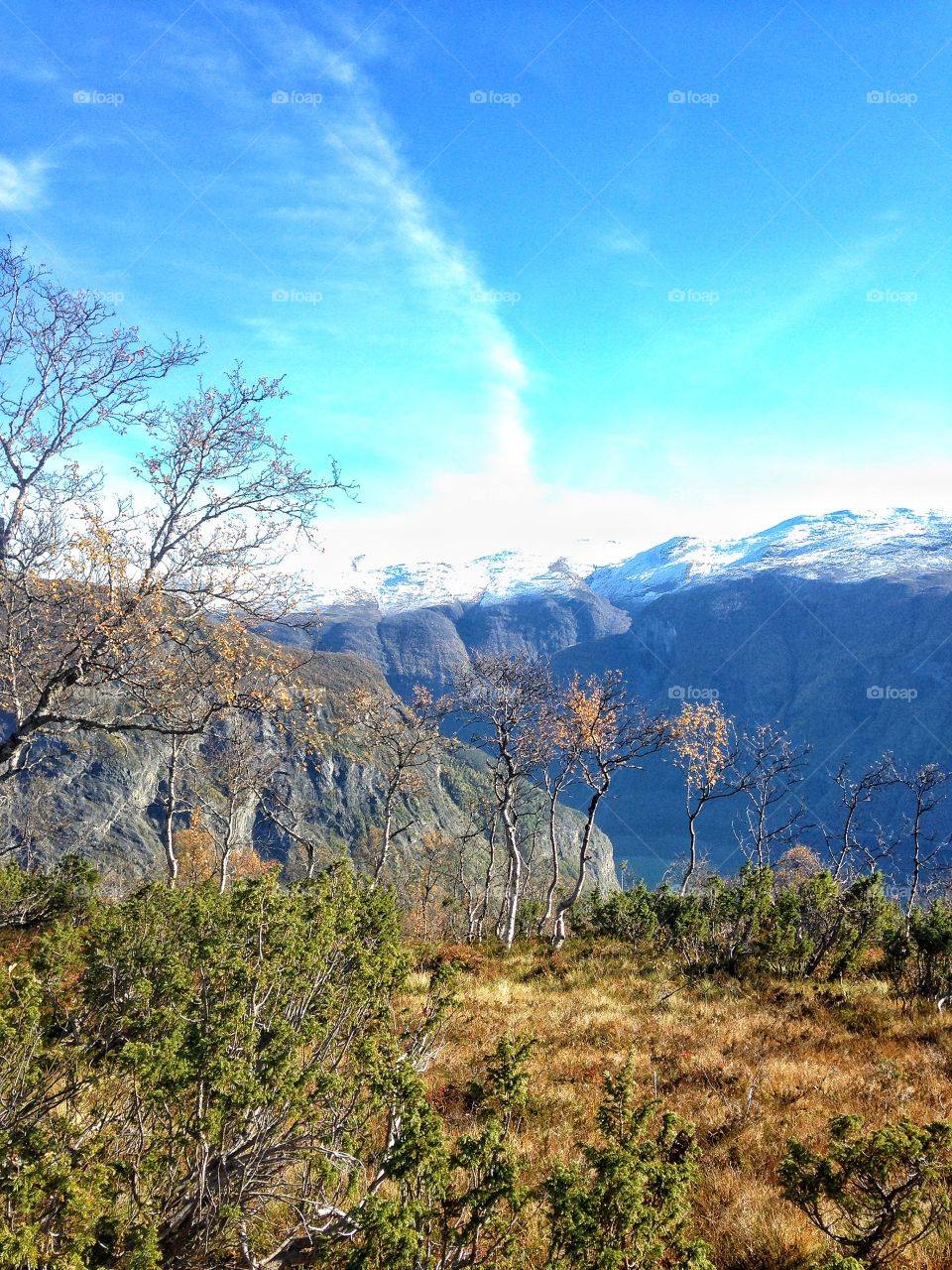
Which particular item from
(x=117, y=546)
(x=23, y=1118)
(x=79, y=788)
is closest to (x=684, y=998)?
(x=23, y=1118)

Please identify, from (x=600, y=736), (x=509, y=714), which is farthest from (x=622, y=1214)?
(x=509, y=714)

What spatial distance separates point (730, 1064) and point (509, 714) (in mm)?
15368

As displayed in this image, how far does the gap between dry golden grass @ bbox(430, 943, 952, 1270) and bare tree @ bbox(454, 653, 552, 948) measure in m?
8.69

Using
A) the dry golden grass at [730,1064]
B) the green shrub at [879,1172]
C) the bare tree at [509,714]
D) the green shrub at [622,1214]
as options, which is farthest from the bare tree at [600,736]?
the green shrub at [622,1214]

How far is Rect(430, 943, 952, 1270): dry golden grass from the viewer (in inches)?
250

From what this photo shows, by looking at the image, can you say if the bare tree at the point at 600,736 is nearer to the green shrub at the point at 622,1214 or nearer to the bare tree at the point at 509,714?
the bare tree at the point at 509,714

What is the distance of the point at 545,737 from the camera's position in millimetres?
26625

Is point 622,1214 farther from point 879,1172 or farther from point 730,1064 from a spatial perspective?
point 730,1064

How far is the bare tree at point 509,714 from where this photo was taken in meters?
24.5

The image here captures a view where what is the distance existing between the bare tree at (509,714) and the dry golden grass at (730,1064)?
28.5 feet

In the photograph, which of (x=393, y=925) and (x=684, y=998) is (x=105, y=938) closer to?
(x=393, y=925)

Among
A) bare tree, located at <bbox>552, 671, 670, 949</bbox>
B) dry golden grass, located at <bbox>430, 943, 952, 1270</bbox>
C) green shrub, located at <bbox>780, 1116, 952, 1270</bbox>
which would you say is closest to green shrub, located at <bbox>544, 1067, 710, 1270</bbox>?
green shrub, located at <bbox>780, 1116, 952, 1270</bbox>

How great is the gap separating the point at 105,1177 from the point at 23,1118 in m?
1.84

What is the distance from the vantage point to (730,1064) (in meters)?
10.2
